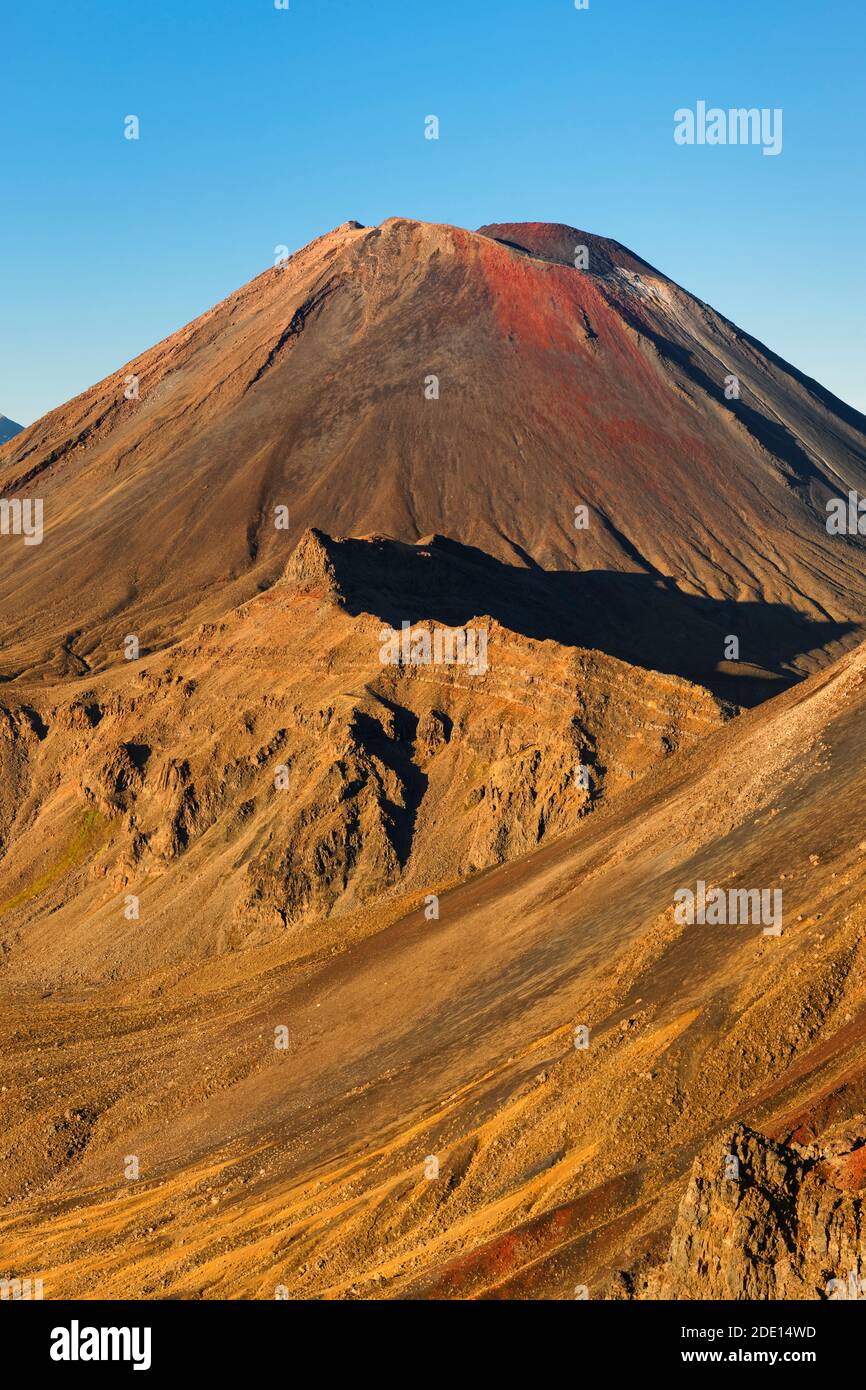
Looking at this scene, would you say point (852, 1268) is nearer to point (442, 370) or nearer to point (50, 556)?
point (50, 556)

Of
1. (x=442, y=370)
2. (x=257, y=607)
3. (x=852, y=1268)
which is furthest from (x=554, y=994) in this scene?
(x=442, y=370)

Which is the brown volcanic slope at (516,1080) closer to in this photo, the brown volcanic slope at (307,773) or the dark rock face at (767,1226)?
the dark rock face at (767,1226)

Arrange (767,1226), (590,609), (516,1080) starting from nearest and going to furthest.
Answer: (767,1226)
(516,1080)
(590,609)

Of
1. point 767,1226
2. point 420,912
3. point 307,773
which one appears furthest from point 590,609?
point 767,1226

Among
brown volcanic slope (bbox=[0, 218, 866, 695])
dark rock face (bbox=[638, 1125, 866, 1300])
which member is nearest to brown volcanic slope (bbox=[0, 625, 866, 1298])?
dark rock face (bbox=[638, 1125, 866, 1300])

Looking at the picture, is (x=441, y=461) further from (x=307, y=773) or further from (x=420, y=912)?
(x=420, y=912)

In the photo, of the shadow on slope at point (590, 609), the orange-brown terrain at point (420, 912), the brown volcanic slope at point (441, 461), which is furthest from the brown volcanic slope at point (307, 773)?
the brown volcanic slope at point (441, 461)

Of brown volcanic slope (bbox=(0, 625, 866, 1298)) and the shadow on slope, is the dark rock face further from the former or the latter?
the shadow on slope
